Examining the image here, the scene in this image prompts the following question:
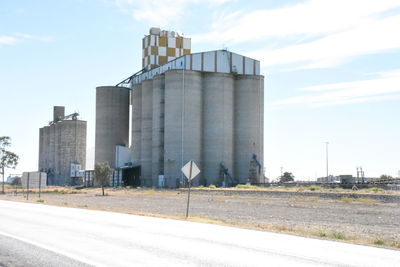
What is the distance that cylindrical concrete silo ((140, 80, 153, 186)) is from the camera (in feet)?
298

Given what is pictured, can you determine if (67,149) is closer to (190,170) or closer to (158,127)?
(158,127)

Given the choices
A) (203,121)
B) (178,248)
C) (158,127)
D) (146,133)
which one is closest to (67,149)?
(146,133)

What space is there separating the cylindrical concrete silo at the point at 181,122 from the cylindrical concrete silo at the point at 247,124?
22.7 feet

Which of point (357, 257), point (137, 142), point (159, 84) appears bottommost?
point (357, 257)

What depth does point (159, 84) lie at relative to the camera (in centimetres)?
8912

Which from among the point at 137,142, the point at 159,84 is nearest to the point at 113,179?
the point at 137,142

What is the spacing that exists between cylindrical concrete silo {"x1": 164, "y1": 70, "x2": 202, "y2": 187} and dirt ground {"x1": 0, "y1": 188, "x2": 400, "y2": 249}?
1490 centimetres

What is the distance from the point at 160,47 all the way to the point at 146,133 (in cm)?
2091

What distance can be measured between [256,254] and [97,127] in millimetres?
102135

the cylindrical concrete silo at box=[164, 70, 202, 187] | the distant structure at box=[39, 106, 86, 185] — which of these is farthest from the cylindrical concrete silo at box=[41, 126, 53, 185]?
the cylindrical concrete silo at box=[164, 70, 202, 187]

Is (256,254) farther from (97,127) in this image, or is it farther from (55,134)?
(55,134)

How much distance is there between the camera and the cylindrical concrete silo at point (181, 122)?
81.2 meters

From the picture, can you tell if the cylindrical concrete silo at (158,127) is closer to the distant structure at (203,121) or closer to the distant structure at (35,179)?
the distant structure at (203,121)

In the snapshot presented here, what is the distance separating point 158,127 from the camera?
8700 centimetres
